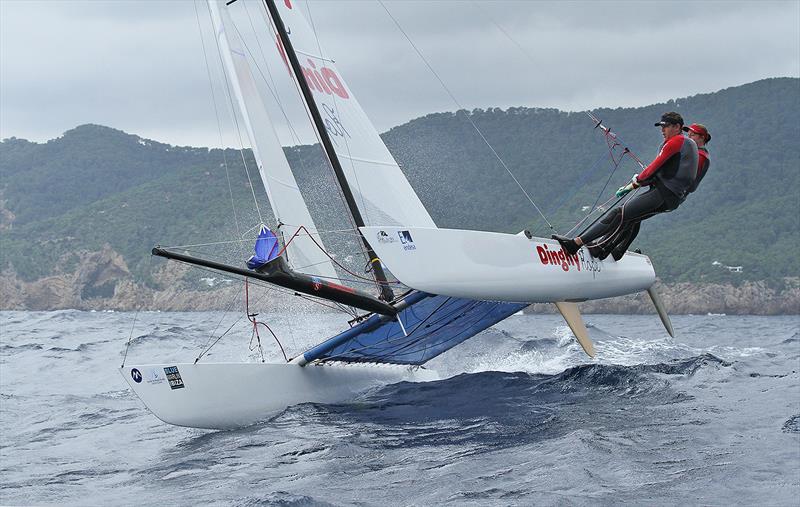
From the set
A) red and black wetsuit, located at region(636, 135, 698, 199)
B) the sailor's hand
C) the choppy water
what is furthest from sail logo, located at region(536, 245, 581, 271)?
the choppy water

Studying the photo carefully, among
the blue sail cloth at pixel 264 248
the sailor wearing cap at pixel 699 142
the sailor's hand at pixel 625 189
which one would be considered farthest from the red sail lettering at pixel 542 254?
the blue sail cloth at pixel 264 248

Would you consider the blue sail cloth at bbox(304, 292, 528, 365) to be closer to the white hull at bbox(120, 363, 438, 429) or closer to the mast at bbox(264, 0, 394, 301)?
the white hull at bbox(120, 363, 438, 429)

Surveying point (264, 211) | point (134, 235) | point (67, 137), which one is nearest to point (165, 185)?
point (134, 235)

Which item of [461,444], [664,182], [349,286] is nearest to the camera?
[461,444]

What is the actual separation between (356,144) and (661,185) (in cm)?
302

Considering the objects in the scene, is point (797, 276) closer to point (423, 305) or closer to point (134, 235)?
point (134, 235)

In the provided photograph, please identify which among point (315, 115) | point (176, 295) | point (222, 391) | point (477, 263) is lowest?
point (222, 391)

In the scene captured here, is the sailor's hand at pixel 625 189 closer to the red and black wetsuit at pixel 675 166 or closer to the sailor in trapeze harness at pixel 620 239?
the red and black wetsuit at pixel 675 166

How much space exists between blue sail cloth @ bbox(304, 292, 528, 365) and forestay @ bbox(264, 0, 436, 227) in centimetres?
95

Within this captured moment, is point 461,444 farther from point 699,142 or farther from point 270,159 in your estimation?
point 270,159

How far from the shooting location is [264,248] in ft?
23.4

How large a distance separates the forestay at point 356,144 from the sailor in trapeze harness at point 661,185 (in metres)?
1.89

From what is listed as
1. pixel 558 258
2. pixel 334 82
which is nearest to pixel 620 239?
pixel 558 258

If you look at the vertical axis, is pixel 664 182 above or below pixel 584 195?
above
